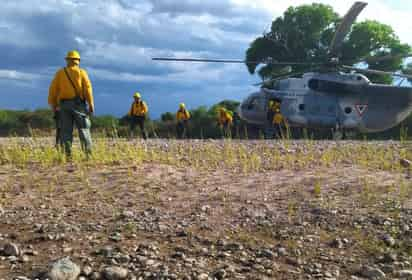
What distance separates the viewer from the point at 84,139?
26.6ft

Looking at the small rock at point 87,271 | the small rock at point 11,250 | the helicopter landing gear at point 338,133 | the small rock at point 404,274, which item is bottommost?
the small rock at point 404,274

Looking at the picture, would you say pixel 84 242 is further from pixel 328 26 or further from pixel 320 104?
pixel 328 26

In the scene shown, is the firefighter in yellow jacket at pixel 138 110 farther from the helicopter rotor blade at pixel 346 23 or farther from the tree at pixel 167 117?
the tree at pixel 167 117

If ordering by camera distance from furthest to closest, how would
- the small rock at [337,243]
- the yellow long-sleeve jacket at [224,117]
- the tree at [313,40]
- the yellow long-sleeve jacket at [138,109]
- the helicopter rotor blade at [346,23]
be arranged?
the tree at [313,40], the yellow long-sleeve jacket at [224,117], the yellow long-sleeve jacket at [138,109], the helicopter rotor blade at [346,23], the small rock at [337,243]

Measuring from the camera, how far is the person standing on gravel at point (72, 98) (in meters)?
8.12

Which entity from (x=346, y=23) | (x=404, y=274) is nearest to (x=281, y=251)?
(x=404, y=274)

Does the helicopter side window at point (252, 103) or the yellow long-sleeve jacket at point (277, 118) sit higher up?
the helicopter side window at point (252, 103)

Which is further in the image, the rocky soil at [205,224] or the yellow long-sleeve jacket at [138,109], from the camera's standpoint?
the yellow long-sleeve jacket at [138,109]

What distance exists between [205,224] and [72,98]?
4.53m

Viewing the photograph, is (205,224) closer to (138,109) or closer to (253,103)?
(138,109)

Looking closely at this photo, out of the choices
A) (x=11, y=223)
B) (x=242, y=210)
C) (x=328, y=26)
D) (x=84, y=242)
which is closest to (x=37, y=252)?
(x=84, y=242)

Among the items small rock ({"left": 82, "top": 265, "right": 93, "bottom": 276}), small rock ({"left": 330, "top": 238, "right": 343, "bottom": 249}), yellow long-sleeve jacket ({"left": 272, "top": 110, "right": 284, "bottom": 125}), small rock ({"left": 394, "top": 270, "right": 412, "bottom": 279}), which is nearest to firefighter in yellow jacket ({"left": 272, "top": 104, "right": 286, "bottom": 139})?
yellow long-sleeve jacket ({"left": 272, "top": 110, "right": 284, "bottom": 125})

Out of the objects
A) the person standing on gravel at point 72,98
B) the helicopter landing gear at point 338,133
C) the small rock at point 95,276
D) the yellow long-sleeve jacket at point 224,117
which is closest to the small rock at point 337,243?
the small rock at point 95,276

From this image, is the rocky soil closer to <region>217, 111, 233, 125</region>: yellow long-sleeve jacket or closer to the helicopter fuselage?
the helicopter fuselage
